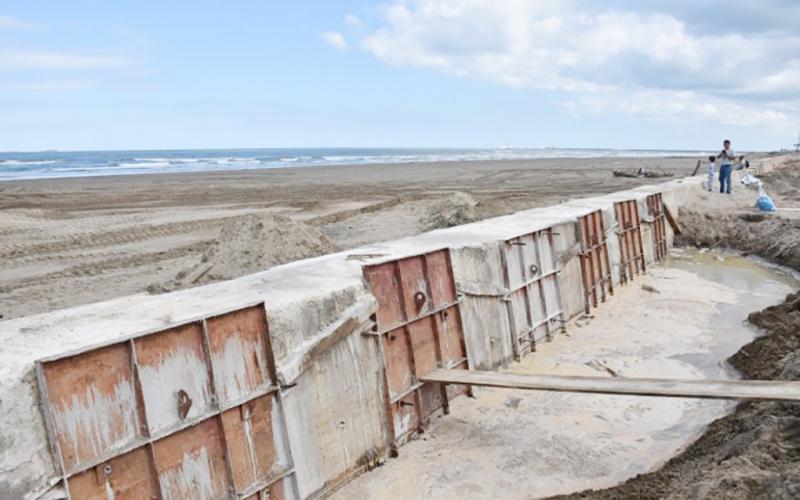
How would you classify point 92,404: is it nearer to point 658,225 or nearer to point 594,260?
point 594,260

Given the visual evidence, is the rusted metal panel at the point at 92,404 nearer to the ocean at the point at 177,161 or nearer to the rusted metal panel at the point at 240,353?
the rusted metal panel at the point at 240,353

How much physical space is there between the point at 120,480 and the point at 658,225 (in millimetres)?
15929

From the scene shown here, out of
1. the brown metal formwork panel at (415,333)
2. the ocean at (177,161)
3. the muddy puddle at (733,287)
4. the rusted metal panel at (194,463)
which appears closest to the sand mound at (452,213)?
the muddy puddle at (733,287)

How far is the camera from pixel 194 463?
5355 mm

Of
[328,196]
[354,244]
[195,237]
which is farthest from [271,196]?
[354,244]

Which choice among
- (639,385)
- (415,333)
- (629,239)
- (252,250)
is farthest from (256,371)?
(629,239)

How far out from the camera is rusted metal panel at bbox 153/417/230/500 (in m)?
5.14

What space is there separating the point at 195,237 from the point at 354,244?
4.59 metres

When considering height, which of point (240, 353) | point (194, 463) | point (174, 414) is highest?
point (240, 353)

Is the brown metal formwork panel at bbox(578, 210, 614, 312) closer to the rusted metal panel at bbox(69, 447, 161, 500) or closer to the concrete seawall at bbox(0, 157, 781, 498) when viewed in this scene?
the concrete seawall at bbox(0, 157, 781, 498)

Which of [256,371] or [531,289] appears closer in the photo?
[256,371]

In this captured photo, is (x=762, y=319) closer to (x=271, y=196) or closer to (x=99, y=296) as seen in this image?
(x=99, y=296)

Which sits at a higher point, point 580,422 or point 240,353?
point 240,353

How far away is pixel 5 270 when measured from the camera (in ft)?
48.4
